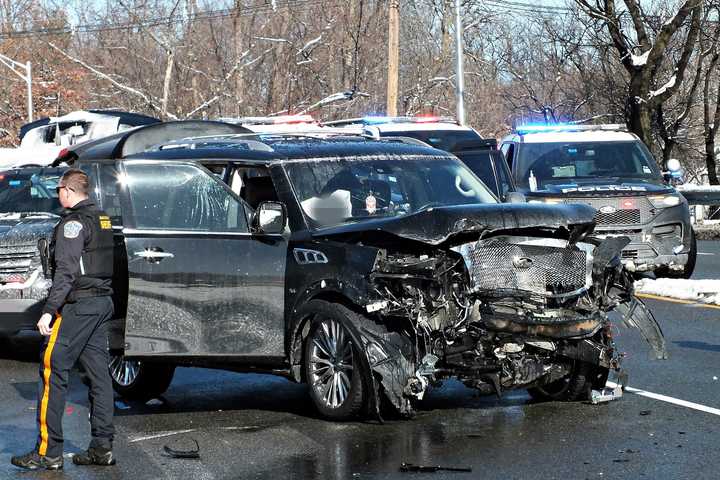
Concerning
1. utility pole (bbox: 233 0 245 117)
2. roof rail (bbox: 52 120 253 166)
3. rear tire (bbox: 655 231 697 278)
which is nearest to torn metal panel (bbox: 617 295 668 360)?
rear tire (bbox: 655 231 697 278)

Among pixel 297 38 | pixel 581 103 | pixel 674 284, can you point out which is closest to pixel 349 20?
pixel 297 38

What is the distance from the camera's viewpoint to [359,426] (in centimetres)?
818

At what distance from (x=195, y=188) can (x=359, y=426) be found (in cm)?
224

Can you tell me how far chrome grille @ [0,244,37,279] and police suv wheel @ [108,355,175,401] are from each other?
2.33m

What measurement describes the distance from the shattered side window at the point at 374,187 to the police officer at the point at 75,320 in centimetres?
188

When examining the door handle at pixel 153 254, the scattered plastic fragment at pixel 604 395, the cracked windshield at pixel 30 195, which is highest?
the cracked windshield at pixel 30 195

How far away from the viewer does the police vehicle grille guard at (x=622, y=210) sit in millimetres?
16562

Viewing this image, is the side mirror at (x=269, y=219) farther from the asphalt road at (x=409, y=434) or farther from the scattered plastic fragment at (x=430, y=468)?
the scattered plastic fragment at (x=430, y=468)

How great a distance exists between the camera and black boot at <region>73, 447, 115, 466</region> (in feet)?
24.0

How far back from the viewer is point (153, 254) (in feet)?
28.7

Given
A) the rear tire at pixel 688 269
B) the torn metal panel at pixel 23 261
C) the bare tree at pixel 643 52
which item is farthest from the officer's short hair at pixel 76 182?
the bare tree at pixel 643 52

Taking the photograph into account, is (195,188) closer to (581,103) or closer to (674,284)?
(674,284)

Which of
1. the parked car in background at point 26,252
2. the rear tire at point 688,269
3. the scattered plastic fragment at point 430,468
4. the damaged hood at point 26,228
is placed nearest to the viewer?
the scattered plastic fragment at point 430,468

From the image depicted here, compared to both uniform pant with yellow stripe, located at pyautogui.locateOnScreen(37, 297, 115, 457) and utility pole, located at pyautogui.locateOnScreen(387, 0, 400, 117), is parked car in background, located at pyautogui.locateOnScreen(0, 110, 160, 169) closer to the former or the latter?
utility pole, located at pyautogui.locateOnScreen(387, 0, 400, 117)
